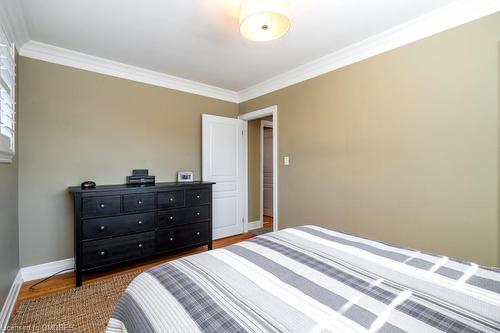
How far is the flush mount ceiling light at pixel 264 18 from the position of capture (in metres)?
1.48

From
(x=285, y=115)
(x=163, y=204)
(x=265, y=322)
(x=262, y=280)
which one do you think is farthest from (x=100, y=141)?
(x=265, y=322)

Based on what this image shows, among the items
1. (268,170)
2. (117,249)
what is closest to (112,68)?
(117,249)

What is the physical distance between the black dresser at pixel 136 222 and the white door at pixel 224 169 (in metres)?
0.55

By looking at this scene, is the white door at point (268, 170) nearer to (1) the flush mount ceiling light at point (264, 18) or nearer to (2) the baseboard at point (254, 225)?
(2) the baseboard at point (254, 225)

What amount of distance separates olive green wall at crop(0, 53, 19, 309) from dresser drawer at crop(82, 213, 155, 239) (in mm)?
530

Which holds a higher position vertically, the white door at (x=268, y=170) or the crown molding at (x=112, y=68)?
the crown molding at (x=112, y=68)

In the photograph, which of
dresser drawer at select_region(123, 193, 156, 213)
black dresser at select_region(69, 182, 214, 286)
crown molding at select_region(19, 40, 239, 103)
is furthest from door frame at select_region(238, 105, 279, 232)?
dresser drawer at select_region(123, 193, 156, 213)

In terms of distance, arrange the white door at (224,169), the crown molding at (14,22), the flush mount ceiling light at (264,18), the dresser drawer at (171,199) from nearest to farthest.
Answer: the flush mount ceiling light at (264,18) → the crown molding at (14,22) → the dresser drawer at (171,199) → the white door at (224,169)

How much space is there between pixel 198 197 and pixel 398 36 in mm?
2799

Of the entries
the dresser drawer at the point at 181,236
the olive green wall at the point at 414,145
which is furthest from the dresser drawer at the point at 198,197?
the olive green wall at the point at 414,145

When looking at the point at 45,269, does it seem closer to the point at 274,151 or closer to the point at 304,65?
the point at 274,151

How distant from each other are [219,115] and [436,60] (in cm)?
285

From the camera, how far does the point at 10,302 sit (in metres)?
1.91

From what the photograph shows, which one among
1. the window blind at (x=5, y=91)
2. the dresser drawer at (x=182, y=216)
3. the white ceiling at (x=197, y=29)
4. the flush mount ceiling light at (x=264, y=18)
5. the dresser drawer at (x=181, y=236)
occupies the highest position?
the white ceiling at (x=197, y=29)
